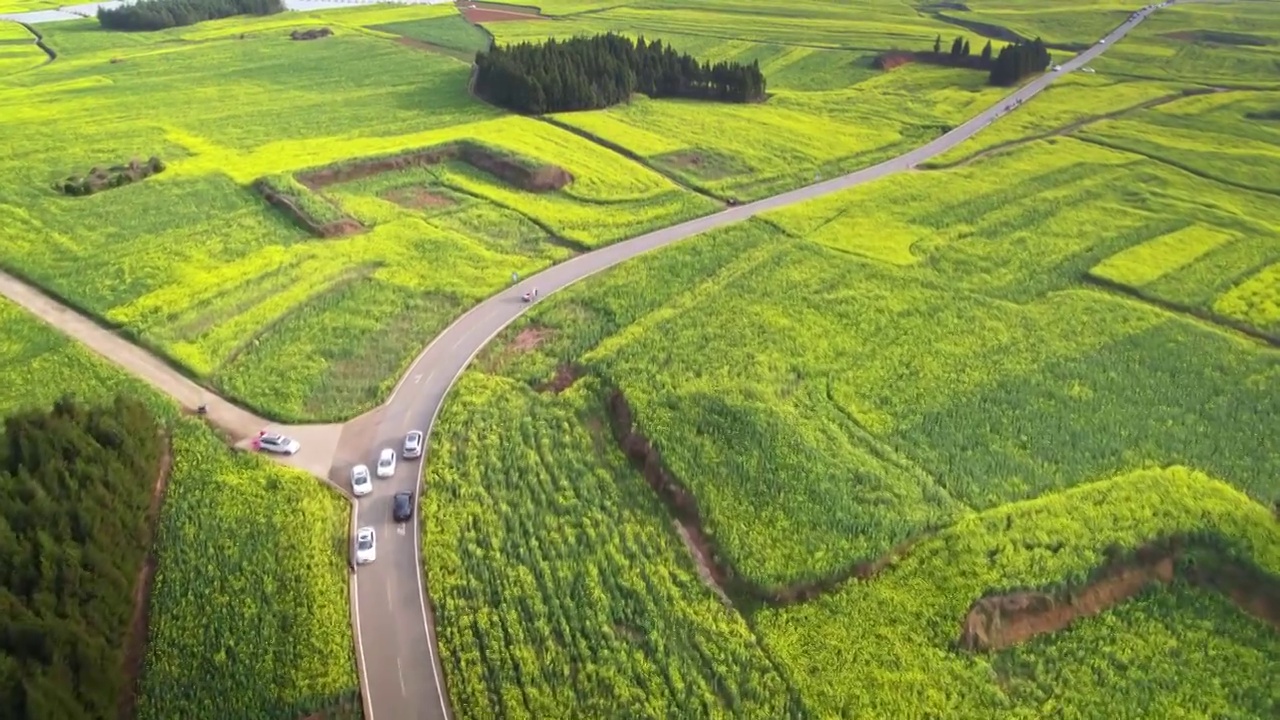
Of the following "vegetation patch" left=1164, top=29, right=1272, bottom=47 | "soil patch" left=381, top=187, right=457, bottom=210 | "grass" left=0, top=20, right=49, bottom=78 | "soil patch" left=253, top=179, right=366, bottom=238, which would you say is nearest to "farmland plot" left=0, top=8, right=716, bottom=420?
"soil patch" left=253, top=179, right=366, bottom=238

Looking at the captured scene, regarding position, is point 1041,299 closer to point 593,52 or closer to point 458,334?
point 458,334

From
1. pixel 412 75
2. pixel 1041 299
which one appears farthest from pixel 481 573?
pixel 412 75

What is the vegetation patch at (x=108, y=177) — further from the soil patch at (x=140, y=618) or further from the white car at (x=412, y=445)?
the white car at (x=412, y=445)

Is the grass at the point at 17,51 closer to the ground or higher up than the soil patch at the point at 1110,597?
higher up

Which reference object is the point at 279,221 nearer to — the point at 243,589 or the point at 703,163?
the point at 703,163

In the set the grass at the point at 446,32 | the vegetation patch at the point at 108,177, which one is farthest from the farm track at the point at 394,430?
the grass at the point at 446,32

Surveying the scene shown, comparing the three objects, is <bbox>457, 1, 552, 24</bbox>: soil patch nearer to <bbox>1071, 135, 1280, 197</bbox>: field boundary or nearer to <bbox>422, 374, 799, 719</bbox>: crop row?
<bbox>1071, 135, 1280, 197</bbox>: field boundary

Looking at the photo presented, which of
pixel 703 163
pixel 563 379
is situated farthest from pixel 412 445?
pixel 703 163
